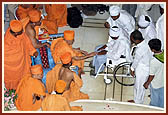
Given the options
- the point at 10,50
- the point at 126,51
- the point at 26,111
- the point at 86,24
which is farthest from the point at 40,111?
the point at 86,24

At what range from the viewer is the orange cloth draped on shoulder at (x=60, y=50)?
9.83 metres

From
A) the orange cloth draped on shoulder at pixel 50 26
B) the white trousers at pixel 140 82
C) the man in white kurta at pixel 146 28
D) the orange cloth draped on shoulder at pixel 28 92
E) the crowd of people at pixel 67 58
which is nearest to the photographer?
the orange cloth draped on shoulder at pixel 28 92

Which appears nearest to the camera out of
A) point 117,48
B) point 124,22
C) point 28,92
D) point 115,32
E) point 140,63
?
point 28,92

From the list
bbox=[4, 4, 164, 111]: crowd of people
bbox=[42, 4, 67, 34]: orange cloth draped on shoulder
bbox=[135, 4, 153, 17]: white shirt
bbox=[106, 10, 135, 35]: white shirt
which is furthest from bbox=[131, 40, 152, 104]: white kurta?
bbox=[42, 4, 67, 34]: orange cloth draped on shoulder

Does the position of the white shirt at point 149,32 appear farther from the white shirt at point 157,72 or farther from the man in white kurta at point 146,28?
the white shirt at point 157,72

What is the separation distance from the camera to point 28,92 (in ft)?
29.5

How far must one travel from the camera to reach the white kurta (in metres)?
9.33

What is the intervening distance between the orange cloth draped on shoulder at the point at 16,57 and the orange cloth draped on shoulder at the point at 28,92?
58 centimetres

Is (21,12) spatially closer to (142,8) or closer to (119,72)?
(119,72)

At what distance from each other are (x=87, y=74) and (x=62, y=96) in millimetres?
1657

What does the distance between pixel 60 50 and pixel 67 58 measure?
0.69m

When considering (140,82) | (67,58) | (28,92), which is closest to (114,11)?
(140,82)

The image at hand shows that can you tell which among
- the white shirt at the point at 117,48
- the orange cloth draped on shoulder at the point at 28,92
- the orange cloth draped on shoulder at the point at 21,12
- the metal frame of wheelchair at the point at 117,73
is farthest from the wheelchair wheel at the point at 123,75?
the orange cloth draped on shoulder at the point at 21,12

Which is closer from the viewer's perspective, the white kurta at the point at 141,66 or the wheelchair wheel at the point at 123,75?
the white kurta at the point at 141,66
